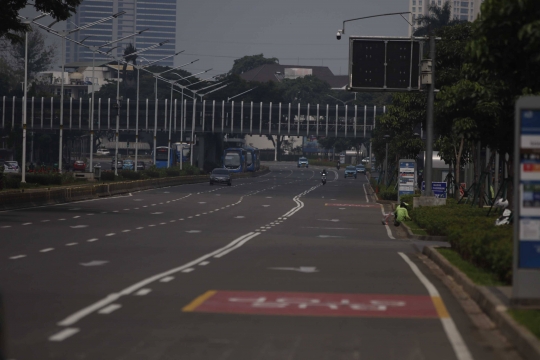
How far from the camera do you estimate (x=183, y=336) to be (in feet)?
35.3

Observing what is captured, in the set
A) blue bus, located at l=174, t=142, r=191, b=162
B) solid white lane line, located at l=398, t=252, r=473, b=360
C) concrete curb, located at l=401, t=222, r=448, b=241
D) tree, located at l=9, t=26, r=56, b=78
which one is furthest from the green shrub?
tree, located at l=9, t=26, r=56, b=78

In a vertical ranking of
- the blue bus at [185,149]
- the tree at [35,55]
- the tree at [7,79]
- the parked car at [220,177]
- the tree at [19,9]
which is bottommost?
the parked car at [220,177]

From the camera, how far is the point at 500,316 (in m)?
11.8

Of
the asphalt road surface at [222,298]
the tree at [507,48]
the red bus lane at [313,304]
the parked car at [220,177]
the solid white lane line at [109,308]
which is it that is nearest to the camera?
the asphalt road surface at [222,298]

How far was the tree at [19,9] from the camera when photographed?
124 feet

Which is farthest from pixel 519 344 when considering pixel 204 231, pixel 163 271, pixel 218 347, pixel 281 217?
pixel 281 217

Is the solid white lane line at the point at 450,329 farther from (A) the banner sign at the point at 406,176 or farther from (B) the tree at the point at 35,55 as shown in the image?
(B) the tree at the point at 35,55

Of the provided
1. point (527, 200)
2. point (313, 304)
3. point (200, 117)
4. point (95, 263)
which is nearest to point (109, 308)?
point (313, 304)

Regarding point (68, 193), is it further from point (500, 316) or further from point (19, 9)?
point (500, 316)

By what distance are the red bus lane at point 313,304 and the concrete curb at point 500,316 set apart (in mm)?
646

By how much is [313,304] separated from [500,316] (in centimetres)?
273

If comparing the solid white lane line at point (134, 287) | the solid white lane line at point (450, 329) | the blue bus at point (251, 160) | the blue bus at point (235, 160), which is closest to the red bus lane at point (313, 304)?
the solid white lane line at point (450, 329)

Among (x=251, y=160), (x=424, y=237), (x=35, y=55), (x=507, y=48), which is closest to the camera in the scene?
(x=507, y=48)

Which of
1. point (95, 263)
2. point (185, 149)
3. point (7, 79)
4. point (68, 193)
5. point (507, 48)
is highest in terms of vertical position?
point (7, 79)
